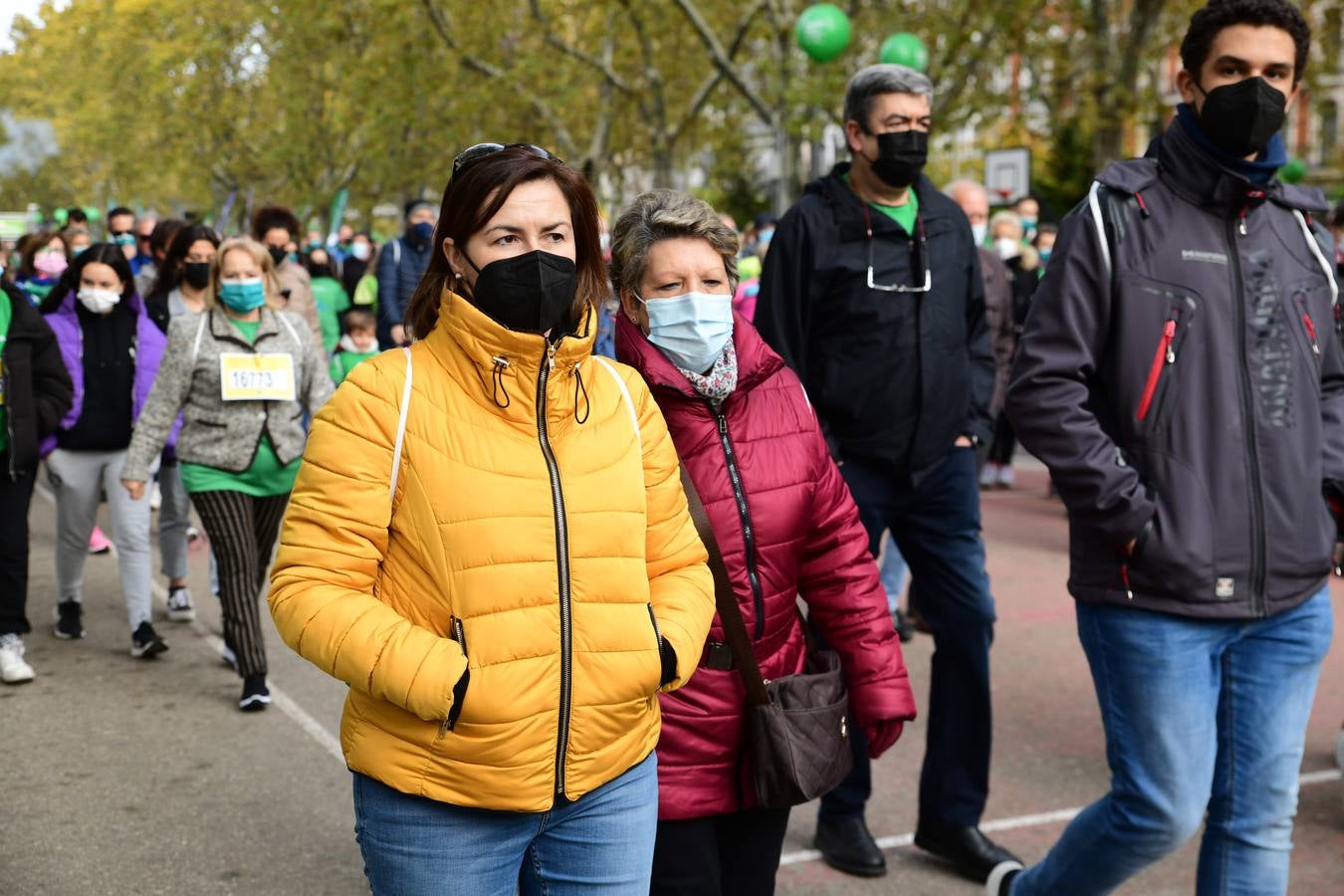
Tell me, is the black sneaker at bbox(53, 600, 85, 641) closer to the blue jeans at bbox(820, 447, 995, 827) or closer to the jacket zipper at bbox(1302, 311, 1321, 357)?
Result: the blue jeans at bbox(820, 447, 995, 827)

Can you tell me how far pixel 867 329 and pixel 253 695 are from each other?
325 centimetres

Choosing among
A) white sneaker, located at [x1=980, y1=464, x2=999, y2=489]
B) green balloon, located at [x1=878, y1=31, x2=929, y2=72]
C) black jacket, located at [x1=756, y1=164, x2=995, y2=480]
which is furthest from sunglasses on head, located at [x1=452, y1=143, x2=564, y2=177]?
green balloon, located at [x1=878, y1=31, x2=929, y2=72]

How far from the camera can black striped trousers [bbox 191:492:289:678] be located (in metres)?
6.27

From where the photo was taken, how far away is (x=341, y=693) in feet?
21.9

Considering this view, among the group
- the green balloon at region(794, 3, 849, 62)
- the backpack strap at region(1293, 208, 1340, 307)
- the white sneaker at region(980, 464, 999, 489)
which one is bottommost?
the white sneaker at region(980, 464, 999, 489)

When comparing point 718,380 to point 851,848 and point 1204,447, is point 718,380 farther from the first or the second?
point 851,848

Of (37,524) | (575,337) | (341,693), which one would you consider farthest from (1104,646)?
(37,524)

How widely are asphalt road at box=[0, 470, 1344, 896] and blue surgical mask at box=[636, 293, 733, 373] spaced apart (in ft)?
6.42

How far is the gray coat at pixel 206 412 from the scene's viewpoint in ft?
20.6

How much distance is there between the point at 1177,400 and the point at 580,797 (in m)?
1.49

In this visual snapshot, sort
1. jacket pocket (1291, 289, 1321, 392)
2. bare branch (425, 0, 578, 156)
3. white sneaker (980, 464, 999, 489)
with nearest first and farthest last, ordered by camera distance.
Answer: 1. jacket pocket (1291, 289, 1321, 392)
2. white sneaker (980, 464, 999, 489)
3. bare branch (425, 0, 578, 156)

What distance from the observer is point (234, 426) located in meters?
6.29

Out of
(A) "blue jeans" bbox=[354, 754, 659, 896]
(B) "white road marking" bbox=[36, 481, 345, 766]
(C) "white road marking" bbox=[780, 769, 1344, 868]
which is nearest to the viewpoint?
(A) "blue jeans" bbox=[354, 754, 659, 896]

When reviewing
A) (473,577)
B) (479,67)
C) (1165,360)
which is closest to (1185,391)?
(1165,360)
